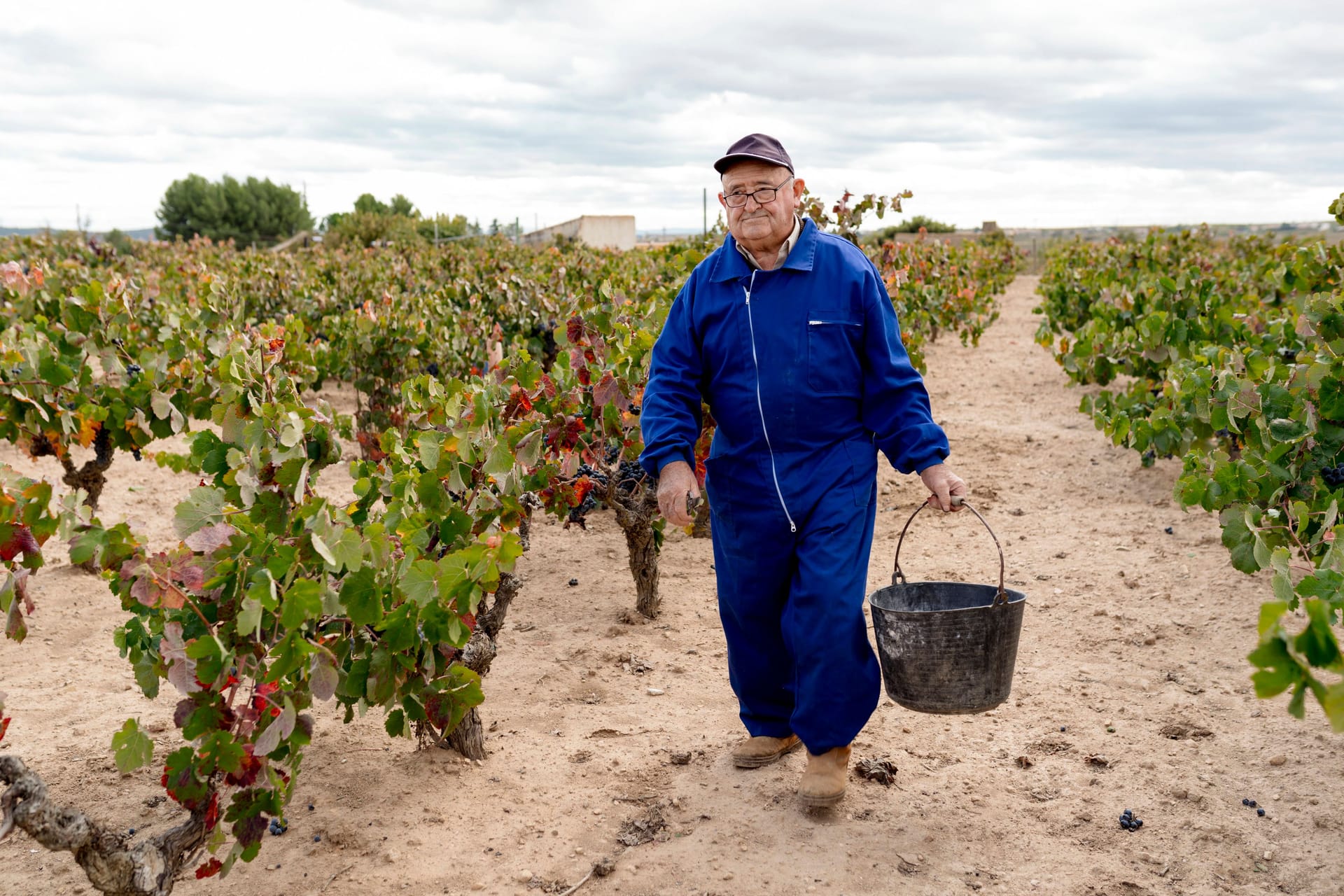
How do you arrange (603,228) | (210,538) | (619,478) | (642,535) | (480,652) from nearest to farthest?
1. (210,538)
2. (480,652)
3. (619,478)
4. (642,535)
5. (603,228)

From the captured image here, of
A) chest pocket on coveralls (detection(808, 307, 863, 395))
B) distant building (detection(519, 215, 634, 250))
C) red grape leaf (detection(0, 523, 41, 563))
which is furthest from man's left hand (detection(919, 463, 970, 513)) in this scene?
distant building (detection(519, 215, 634, 250))

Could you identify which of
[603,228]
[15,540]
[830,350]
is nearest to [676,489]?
[830,350]

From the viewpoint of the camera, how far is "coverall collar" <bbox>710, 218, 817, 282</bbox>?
2.95m

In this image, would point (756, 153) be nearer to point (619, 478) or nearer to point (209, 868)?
point (619, 478)

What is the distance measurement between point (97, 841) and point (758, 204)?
2165 millimetres

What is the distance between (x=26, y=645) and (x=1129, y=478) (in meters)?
6.16

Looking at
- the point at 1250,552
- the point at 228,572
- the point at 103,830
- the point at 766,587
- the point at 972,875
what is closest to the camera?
the point at 103,830

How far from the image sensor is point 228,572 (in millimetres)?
2348

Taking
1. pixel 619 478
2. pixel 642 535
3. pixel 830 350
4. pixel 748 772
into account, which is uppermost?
pixel 830 350

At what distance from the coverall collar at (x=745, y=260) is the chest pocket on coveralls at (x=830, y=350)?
6.1 inches

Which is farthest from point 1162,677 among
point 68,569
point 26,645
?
point 68,569

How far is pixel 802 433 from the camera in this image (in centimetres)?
289

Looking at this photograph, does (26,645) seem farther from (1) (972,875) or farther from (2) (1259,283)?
(2) (1259,283)

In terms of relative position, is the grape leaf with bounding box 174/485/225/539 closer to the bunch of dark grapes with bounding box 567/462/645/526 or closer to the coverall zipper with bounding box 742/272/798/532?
the coverall zipper with bounding box 742/272/798/532
